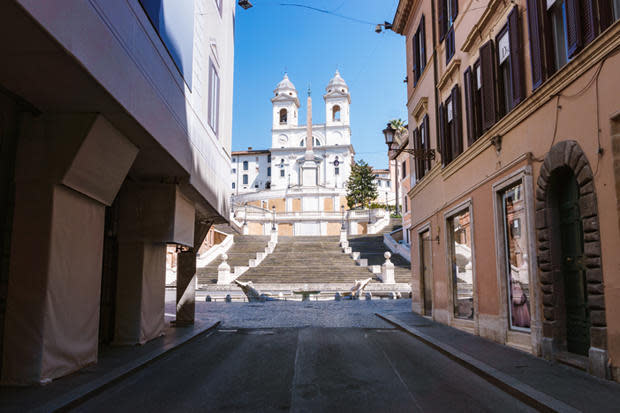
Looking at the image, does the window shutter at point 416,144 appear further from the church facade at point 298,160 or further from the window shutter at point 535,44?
the church facade at point 298,160

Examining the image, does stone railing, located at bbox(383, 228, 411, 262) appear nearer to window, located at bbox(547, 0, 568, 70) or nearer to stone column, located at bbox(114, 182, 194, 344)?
stone column, located at bbox(114, 182, 194, 344)

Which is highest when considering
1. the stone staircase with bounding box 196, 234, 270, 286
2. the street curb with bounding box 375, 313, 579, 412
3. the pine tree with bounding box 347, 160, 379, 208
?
the pine tree with bounding box 347, 160, 379, 208

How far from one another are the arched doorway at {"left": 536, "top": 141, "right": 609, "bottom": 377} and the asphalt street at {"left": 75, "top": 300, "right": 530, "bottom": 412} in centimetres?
176

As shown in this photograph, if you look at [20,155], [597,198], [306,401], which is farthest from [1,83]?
[597,198]

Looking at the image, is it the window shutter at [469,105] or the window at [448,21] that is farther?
the window at [448,21]

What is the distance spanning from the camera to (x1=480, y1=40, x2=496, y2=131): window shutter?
12.3 m

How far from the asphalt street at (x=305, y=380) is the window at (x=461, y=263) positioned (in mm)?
2327

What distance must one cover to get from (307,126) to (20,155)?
102464 millimetres

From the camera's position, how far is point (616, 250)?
289 inches

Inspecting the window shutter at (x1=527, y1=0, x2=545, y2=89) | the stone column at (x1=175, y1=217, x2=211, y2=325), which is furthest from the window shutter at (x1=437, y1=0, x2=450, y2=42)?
the stone column at (x1=175, y1=217, x2=211, y2=325)

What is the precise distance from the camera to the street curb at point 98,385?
20.4ft

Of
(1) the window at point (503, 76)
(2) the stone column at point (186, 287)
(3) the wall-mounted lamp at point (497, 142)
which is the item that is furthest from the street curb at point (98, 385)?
(1) the window at point (503, 76)

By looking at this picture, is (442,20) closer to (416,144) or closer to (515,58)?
(416,144)

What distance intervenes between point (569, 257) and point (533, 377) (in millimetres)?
2357
